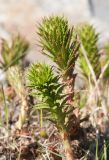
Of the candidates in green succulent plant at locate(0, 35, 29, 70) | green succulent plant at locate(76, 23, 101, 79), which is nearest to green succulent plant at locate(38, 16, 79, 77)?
green succulent plant at locate(76, 23, 101, 79)

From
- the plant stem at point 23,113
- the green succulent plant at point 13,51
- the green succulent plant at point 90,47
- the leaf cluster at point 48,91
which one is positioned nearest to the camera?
the leaf cluster at point 48,91

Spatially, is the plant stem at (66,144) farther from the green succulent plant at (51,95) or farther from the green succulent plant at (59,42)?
the green succulent plant at (59,42)

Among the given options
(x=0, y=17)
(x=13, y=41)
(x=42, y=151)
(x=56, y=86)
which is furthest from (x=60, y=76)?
(x=0, y=17)

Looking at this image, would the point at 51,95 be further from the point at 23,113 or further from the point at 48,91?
the point at 23,113

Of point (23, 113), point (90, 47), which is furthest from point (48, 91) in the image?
point (90, 47)

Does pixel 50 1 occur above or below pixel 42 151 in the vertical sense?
above

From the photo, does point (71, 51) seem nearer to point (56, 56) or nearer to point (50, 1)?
point (56, 56)

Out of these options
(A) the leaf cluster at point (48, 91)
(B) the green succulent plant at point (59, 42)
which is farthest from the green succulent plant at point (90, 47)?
(A) the leaf cluster at point (48, 91)
